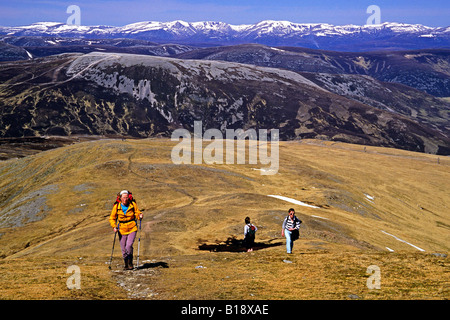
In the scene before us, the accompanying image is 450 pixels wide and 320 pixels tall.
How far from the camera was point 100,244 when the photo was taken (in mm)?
36281

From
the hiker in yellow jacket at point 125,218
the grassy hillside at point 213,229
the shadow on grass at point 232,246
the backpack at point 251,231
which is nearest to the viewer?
the grassy hillside at point 213,229

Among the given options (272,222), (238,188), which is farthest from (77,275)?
(238,188)

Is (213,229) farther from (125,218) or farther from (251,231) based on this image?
(125,218)

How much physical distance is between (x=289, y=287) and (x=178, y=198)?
45.4 meters

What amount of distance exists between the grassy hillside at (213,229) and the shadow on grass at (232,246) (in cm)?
20

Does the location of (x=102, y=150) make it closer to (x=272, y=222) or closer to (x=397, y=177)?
(x=272, y=222)

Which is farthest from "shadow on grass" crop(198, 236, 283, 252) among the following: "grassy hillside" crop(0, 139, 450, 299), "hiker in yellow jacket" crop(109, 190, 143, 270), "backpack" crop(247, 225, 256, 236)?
"hiker in yellow jacket" crop(109, 190, 143, 270)

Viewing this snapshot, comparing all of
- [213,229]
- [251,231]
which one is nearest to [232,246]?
[251,231]

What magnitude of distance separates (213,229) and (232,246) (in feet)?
25.6

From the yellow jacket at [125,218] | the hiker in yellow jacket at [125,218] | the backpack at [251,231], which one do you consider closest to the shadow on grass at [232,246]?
the backpack at [251,231]

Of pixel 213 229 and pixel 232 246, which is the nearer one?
pixel 232 246

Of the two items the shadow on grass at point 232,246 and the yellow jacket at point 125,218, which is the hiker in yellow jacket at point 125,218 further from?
the shadow on grass at point 232,246

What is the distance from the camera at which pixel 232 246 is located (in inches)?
1369

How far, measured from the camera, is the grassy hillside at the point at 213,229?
19.0 meters
